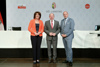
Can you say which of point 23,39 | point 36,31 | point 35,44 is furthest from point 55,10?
point 35,44

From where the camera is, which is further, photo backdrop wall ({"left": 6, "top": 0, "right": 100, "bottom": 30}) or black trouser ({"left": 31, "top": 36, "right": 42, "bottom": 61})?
photo backdrop wall ({"left": 6, "top": 0, "right": 100, "bottom": 30})

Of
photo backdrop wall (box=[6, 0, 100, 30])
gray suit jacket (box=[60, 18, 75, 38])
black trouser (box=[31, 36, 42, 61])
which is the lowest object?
black trouser (box=[31, 36, 42, 61])

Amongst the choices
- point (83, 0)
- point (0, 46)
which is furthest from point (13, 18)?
point (83, 0)

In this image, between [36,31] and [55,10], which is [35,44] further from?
[55,10]

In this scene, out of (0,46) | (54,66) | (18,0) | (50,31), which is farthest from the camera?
(18,0)

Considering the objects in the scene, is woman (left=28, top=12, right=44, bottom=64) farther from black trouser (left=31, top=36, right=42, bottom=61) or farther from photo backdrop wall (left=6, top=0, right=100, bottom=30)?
photo backdrop wall (left=6, top=0, right=100, bottom=30)

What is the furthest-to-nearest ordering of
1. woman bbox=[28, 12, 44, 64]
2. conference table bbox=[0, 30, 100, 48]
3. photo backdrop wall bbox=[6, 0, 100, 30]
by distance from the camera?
photo backdrop wall bbox=[6, 0, 100, 30]
conference table bbox=[0, 30, 100, 48]
woman bbox=[28, 12, 44, 64]

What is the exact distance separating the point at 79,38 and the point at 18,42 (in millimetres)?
1892

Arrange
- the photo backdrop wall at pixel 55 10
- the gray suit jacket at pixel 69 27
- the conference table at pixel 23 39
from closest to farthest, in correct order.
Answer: the gray suit jacket at pixel 69 27 < the conference table at pixel 23 39 < the photo backdrop wall at pixel 55 10

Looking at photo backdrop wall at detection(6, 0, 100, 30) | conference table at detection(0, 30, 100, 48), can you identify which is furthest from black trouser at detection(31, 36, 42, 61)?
photo backdrop wall at detection(6, 0, 100, 30)

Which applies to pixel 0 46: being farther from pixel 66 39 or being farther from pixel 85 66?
pixel 85 66

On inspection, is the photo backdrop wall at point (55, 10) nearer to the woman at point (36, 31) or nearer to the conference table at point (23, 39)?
the conference table at point (23, 39)

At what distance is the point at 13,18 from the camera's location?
23.6 ft

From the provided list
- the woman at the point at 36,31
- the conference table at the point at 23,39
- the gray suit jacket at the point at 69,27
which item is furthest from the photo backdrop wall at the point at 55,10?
the gray suit jacket at the point at 69,27
